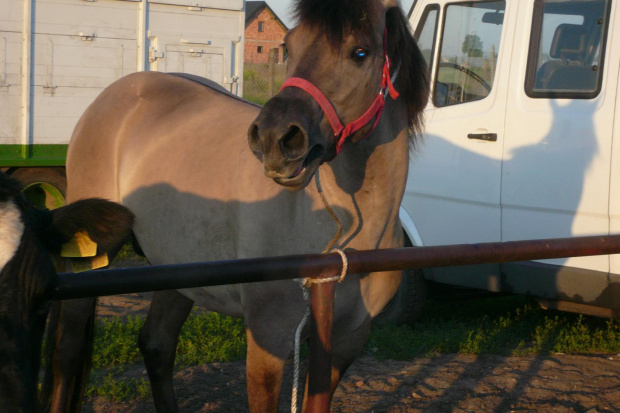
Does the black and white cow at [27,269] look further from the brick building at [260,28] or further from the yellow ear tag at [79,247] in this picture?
the brick building at [260,28]

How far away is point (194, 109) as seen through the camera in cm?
389

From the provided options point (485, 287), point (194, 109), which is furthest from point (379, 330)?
point (194, 109)

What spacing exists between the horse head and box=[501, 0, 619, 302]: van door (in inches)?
77.7

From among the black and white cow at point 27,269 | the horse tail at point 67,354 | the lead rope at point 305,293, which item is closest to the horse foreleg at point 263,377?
the lead rope at point 305,293

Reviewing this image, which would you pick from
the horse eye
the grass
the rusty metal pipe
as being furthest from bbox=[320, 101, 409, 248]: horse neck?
the grass

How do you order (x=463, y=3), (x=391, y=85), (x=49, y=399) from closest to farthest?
(x=391, y=85), (x=49, y=399), (x=463, y=3)

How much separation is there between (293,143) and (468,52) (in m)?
3.15

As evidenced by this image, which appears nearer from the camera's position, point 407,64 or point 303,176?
point 303,176

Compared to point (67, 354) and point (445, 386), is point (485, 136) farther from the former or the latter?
point (67, 354)

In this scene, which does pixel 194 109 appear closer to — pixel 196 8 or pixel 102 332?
pixel 102 332

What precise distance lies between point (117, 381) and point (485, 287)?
2391 mm

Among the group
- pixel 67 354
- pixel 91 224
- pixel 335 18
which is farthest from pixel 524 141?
pixel 91 224

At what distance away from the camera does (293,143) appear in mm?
2309

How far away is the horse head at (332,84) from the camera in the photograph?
2.29 m
